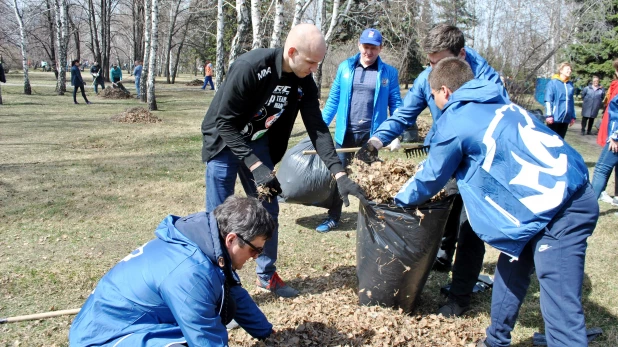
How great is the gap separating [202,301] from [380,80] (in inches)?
133

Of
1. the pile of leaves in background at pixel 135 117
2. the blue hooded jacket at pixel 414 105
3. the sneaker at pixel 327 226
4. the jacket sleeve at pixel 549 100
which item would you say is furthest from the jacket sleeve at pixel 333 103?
the pile of leaves in background at pixel 135 117

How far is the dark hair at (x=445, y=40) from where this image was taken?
304 centimetres

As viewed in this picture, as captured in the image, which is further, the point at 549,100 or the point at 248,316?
the point at 549,100

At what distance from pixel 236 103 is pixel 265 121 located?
331 millimetres

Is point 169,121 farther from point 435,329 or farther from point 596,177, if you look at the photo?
point 435,329

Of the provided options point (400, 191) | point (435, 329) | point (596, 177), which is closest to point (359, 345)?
point (435, 329)

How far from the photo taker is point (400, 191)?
106 inches

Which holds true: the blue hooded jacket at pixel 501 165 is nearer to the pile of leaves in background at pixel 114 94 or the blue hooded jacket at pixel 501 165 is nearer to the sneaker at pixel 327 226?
the sneaker at pixel 327 226

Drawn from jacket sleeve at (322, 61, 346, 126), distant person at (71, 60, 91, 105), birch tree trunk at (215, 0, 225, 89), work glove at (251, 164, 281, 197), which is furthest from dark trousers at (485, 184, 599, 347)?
distant person at (71, 60, 91, 105)

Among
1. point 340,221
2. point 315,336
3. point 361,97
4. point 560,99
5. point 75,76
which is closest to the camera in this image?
point 315,336

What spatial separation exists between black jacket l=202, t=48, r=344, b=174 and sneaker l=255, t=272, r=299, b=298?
959 mm

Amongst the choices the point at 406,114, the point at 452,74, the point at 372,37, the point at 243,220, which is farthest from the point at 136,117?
the point at 243,220

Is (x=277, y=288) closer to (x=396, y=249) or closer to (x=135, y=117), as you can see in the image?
(x=396, y=249)

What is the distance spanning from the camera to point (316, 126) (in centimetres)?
334
